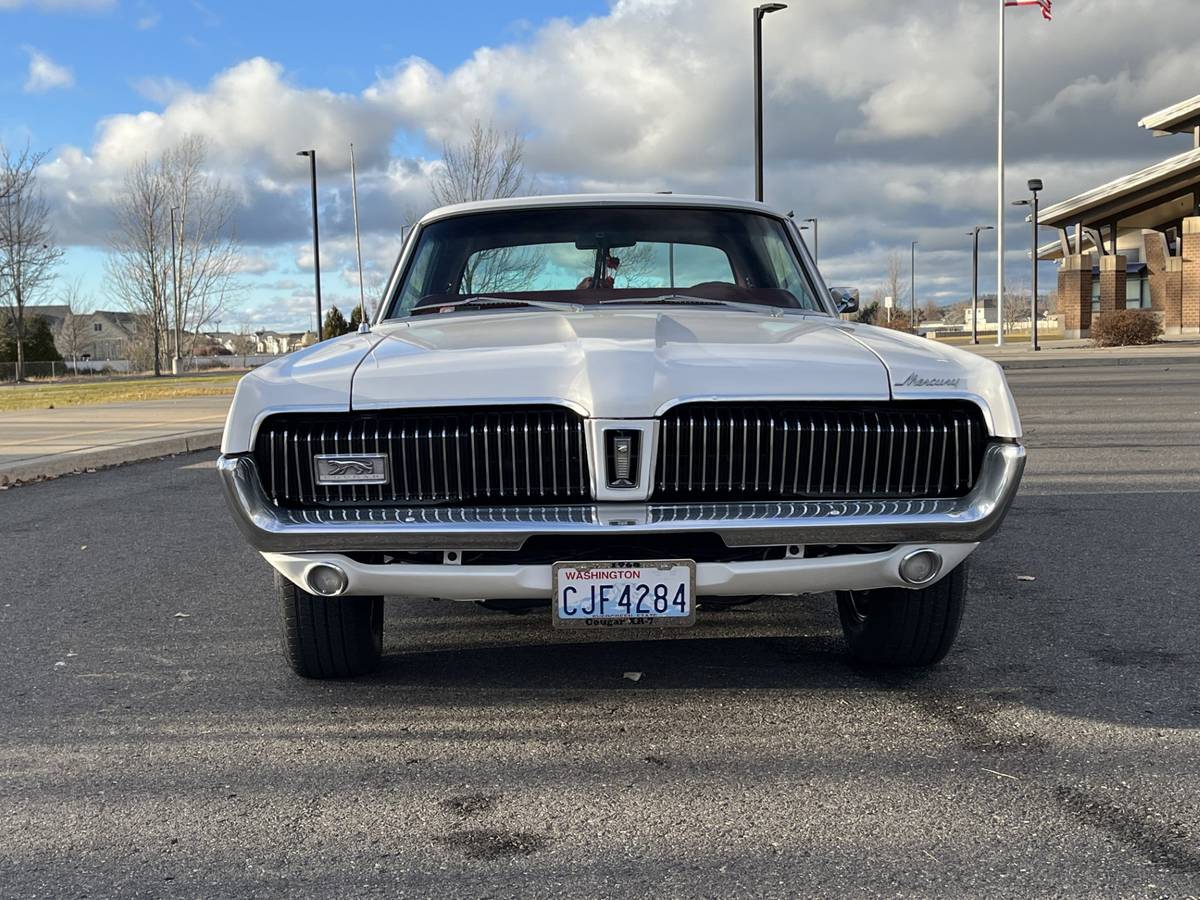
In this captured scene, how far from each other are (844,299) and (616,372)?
2420 mm

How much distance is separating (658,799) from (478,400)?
1.14 metres

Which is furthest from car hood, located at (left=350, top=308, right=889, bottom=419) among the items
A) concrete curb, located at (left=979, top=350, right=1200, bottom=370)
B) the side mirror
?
concrete curb, located at (left=979, top=350, right=1200, bottom=370)

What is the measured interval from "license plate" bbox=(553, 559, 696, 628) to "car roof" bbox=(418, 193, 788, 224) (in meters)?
2.33

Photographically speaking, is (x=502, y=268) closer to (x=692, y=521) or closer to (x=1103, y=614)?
(x=692, y=521)

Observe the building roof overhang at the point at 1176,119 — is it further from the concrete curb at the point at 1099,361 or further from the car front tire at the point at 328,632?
the car front tire at the point at 328,632

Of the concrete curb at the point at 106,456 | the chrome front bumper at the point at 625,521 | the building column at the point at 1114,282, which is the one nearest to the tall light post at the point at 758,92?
the concrete curb at the point at 106,456

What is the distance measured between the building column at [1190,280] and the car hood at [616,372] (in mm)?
37900

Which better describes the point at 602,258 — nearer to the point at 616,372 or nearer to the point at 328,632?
the point at 616,372

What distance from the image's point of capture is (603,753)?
316cm

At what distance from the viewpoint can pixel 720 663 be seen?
399 centimetres

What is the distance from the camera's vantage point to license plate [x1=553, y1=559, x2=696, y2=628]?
309cm

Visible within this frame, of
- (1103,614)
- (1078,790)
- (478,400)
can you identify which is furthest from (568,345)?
(1103,614)

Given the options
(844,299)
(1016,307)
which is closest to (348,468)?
(844,299)

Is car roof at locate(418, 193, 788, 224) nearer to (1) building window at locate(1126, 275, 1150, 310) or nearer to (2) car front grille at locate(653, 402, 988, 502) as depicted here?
(2) car front grille at locate(653, 402, 988, 502)
